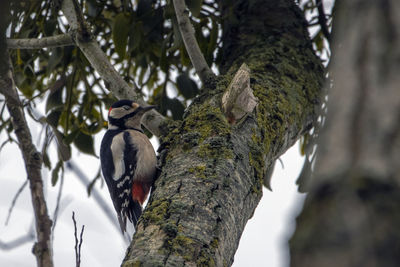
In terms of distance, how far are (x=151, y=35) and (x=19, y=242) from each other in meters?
1.45

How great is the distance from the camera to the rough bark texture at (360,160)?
0.44m

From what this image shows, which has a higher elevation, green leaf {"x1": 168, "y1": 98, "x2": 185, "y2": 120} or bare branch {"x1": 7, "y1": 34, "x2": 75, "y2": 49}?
bare branch {"x1": 7, "y1": 34, "x2": 75, "y2": 49}

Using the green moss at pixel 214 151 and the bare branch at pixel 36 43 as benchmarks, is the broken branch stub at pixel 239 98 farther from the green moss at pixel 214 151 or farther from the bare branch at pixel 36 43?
the bare branch at pixel 36 43

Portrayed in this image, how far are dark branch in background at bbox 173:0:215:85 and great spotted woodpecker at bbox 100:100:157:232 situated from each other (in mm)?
722

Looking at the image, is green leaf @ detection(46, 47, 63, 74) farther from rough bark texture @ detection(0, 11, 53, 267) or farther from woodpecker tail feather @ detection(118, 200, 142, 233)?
woodpecker tail feather @ detection(118, 200, 142, 233)

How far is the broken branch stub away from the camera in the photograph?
2025mm

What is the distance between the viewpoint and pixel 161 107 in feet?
9.62

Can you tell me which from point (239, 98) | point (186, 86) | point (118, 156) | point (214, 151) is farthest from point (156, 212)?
point (118, 156)

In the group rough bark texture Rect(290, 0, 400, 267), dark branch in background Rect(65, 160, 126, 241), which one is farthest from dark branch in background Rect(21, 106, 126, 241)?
rough bark texture Rect(290, 0, 400, 267)

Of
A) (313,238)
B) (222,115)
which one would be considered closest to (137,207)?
(222,115)

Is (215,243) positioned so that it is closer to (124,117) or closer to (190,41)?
(190,41)

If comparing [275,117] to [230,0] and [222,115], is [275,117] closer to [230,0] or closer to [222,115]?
[222,115]

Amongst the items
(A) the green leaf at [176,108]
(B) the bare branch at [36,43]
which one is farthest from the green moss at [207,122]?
(B) the bare branch at [36,43]

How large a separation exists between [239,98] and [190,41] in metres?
0.40
